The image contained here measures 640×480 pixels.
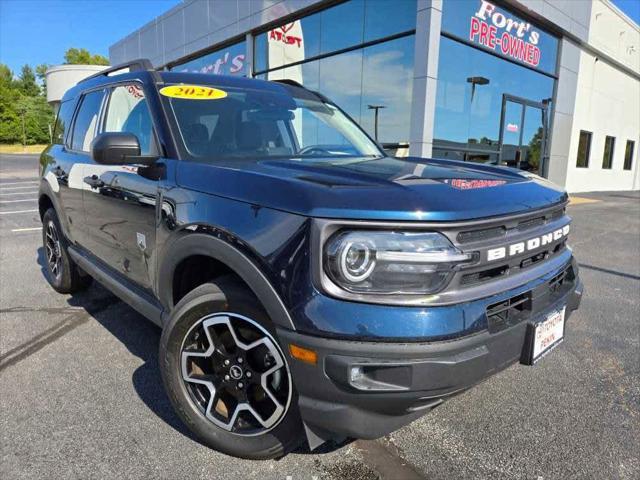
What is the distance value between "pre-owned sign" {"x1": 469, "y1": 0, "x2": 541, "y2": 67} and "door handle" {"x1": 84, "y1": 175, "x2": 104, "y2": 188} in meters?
9.50

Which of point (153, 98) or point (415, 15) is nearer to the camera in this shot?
point (153, 98)

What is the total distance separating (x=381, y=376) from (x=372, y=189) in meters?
0.68

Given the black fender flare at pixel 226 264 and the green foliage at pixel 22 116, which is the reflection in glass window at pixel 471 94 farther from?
the green foliage at pixel 22 116

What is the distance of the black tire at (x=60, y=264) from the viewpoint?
4.14 m

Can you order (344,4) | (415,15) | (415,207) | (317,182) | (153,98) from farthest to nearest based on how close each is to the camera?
(344,4), (415,15), (153,98), (317,182), (415,207)

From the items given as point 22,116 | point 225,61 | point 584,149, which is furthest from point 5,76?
point 584,149

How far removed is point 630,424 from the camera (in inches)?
94.3

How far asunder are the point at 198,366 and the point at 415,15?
912 cm

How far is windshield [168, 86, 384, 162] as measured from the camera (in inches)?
101

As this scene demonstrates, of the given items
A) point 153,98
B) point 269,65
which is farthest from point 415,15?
point 153,98

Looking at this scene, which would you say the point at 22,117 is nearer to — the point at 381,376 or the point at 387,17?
the point at 387,17

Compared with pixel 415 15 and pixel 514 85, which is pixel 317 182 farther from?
pixel 514 85

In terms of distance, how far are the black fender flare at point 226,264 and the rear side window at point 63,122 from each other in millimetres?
2594

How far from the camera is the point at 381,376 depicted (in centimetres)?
160
